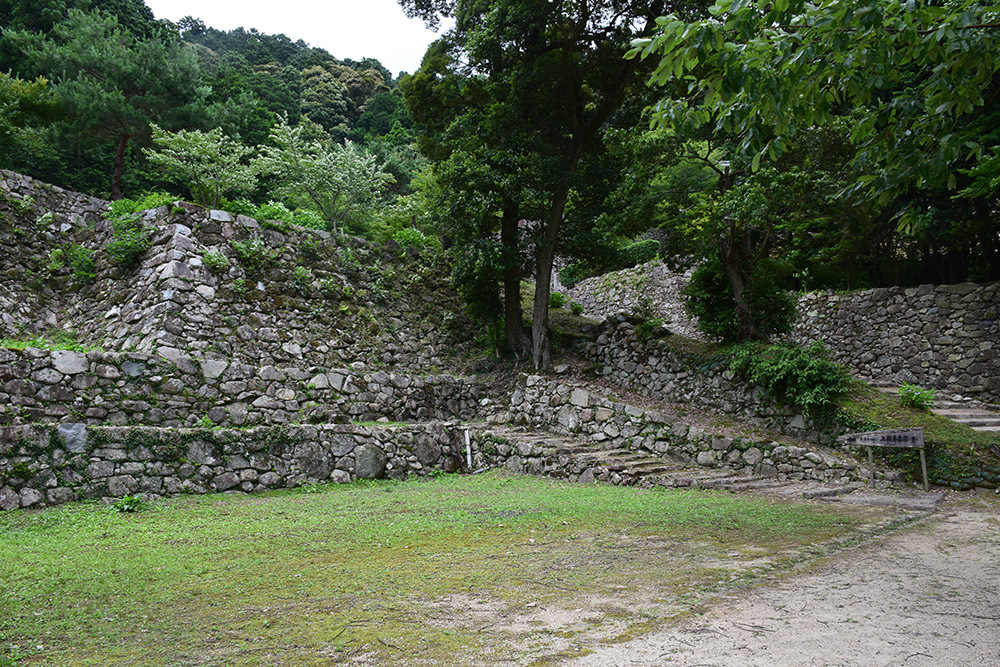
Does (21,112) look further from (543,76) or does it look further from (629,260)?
(629,260)

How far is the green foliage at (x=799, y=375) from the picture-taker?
8320mm

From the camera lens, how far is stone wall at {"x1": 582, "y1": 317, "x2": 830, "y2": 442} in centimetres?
894

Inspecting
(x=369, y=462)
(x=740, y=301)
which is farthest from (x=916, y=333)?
(x=369, y=462)

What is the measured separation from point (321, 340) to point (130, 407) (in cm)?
359

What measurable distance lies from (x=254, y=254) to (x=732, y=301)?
31.1 ft

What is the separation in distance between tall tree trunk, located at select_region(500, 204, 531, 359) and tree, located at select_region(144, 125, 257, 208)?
6806 mm

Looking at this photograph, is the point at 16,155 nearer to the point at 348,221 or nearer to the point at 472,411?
the point at 348,221

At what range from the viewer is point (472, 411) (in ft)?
38.7

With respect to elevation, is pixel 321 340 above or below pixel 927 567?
above

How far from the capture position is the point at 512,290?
12.3 m

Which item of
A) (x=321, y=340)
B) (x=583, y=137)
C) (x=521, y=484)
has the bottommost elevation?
(x=521, y=484)

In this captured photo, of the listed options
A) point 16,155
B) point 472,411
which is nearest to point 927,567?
point 472,411

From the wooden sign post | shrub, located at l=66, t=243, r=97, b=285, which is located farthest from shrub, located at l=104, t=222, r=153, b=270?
the wooden sign post

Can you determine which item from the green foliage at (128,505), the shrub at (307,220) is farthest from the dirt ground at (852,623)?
the shrub at (307,220)
